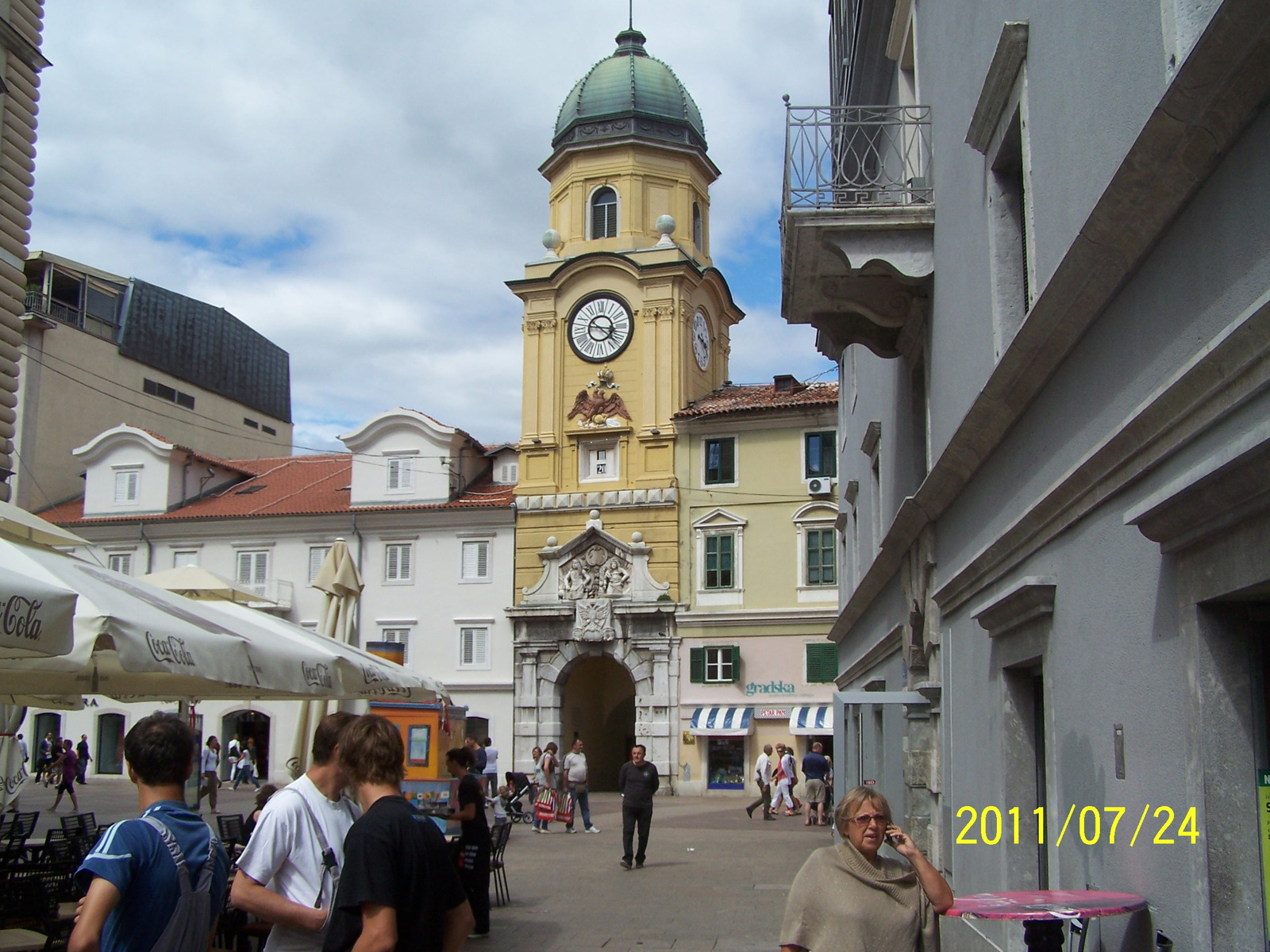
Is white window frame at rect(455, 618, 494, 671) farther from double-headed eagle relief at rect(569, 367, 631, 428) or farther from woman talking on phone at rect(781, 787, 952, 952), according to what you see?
woman talking on phone at rect(781, 787, 952, 952)

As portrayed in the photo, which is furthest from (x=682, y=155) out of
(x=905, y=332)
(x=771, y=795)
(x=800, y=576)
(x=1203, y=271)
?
(x=1203, y=271)

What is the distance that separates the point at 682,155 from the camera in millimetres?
44844

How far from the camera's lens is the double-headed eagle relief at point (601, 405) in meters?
41.5

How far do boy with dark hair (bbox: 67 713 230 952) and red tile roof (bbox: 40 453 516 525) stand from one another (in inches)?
1481

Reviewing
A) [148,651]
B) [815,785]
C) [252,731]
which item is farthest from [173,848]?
[252,731]

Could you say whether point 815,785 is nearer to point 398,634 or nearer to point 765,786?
point 765,786

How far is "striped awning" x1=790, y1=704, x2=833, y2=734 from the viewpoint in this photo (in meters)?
37.0

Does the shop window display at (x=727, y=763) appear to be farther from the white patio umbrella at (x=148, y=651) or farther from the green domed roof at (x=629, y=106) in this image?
the white patio umbrella at (x=148, y=651)

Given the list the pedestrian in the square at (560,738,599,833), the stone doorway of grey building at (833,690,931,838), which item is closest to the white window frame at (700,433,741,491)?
the pedestrian in the square at (560,738,599,833)

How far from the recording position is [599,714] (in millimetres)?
44469

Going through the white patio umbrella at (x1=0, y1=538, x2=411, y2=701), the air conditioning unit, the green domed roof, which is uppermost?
the green domed roof

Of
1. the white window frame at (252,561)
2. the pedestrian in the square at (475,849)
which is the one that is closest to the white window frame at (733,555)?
the white window frame at (252,561)

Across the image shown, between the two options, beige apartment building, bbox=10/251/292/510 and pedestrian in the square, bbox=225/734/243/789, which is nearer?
pedestrian in the square, bbox=225/734/243/789

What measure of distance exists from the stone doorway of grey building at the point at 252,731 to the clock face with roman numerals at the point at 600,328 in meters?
16.5
